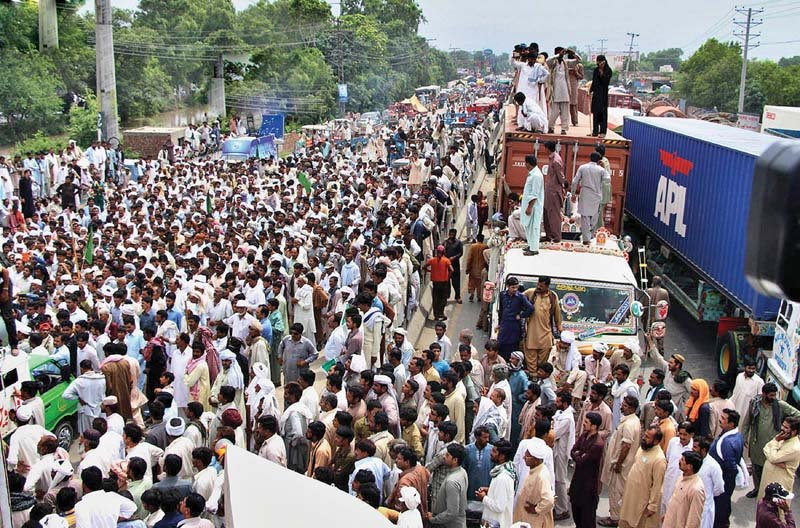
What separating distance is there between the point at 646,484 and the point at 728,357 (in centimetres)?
490

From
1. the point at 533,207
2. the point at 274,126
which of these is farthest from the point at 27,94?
the point at 533,207

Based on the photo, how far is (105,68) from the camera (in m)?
28.4

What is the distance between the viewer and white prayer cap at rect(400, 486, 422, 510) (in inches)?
224

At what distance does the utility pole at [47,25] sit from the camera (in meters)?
8.21

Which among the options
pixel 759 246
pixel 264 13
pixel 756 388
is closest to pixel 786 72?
pixel 264 13

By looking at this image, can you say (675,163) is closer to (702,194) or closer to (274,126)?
(702,194)

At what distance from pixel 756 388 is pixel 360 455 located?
440 cm

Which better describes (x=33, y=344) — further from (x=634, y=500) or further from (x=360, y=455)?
(x=634, y=500)

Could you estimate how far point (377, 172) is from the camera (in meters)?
24.4

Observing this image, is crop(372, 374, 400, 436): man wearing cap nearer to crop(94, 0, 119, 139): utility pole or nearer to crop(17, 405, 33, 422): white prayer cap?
crop(17, 405, 33, 422): white prayer cap

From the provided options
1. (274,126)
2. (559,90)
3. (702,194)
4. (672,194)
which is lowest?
(274,126)

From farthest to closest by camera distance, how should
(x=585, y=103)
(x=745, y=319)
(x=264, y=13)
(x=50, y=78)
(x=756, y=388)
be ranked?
(x=264, y=13), (x=50, y=78), (x=585, y=103), (x=745, y=319), (x=756, y=388)

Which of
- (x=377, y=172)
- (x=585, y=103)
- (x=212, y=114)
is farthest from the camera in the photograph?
(x=212, y=114)

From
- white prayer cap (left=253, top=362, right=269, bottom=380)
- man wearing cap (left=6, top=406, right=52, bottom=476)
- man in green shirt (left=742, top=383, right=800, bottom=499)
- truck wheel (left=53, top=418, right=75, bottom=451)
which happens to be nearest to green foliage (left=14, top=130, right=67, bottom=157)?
truck wheel (left=53, top=418, right=75, bottom=451)
